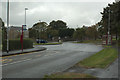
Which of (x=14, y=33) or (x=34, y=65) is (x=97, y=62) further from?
(x=14, y=33)

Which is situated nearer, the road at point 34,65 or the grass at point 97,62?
the road at point 34,65

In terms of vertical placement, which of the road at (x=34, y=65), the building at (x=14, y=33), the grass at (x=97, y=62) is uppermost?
the building at (x=14, y=33)

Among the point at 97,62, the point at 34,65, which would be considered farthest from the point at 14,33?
the point at 97,62

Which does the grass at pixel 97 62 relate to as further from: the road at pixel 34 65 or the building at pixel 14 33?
the building at pixel 14 33

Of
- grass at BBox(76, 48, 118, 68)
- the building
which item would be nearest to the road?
grass at BBox(76, 48, 118, 68)

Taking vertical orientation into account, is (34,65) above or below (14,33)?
below

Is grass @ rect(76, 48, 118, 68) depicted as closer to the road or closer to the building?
the road

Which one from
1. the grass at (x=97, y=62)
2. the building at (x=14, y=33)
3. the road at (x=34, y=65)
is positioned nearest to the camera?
the road at (x=34, y=65)

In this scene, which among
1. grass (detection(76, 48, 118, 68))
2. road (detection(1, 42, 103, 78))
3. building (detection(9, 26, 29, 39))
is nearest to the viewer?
road (detection(1, 42, 103, 78))

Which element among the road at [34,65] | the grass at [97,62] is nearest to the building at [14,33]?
the road at [34,65]

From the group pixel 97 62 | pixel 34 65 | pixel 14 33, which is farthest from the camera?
pixel 14 33

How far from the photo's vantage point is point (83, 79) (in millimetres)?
6051

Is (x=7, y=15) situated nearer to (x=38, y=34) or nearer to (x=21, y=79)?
(x=21, y=79)

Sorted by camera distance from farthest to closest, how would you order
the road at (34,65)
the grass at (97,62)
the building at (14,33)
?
the building at (14,33) → the grass at (97,62) → the road at (34,65)
